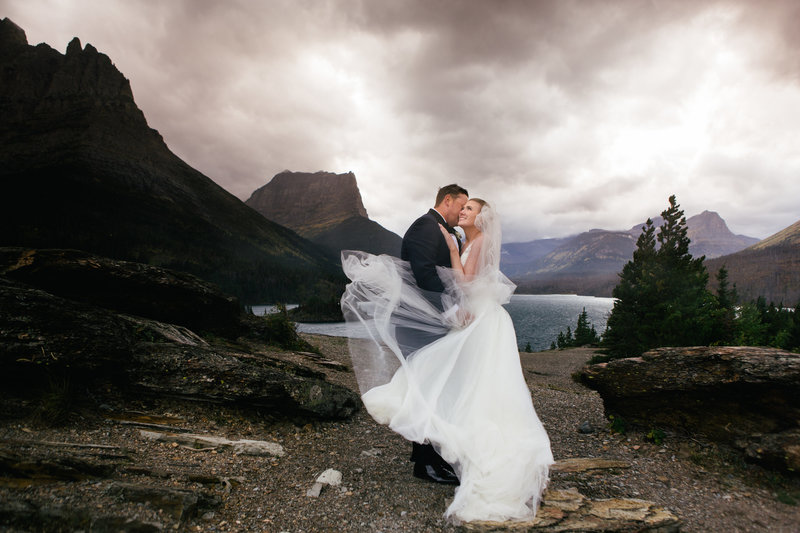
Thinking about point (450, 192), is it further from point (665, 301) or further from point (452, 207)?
point (665, 301)

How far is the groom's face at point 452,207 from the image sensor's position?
15.2ft

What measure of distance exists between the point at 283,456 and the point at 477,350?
10.9ft

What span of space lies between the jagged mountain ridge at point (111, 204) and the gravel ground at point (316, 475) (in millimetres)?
124717

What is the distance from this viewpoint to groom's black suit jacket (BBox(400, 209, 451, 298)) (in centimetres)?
427

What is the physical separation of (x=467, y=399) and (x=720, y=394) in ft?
15.7

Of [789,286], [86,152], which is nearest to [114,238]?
[86,152]

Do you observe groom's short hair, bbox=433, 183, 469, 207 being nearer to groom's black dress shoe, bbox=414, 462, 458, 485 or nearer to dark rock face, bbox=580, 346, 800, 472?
groom's black dress shoe, bbox=414, 462, 458, 485

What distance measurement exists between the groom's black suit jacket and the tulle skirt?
1.16 ft

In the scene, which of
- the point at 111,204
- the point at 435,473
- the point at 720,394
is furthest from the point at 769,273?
the point at 111,204

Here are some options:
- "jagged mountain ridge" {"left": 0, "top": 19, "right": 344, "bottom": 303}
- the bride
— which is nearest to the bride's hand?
the bride

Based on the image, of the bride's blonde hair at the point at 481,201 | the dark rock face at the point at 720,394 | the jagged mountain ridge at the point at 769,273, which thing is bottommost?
the dark rock face at the point at 720,394

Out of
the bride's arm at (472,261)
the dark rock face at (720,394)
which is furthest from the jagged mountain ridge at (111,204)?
the bride's arm at (472,261)

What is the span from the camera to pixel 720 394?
5.39 metres

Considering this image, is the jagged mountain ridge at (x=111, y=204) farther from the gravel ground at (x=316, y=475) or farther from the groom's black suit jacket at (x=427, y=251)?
the groom's black suit jacket at (x=427, y=251)
